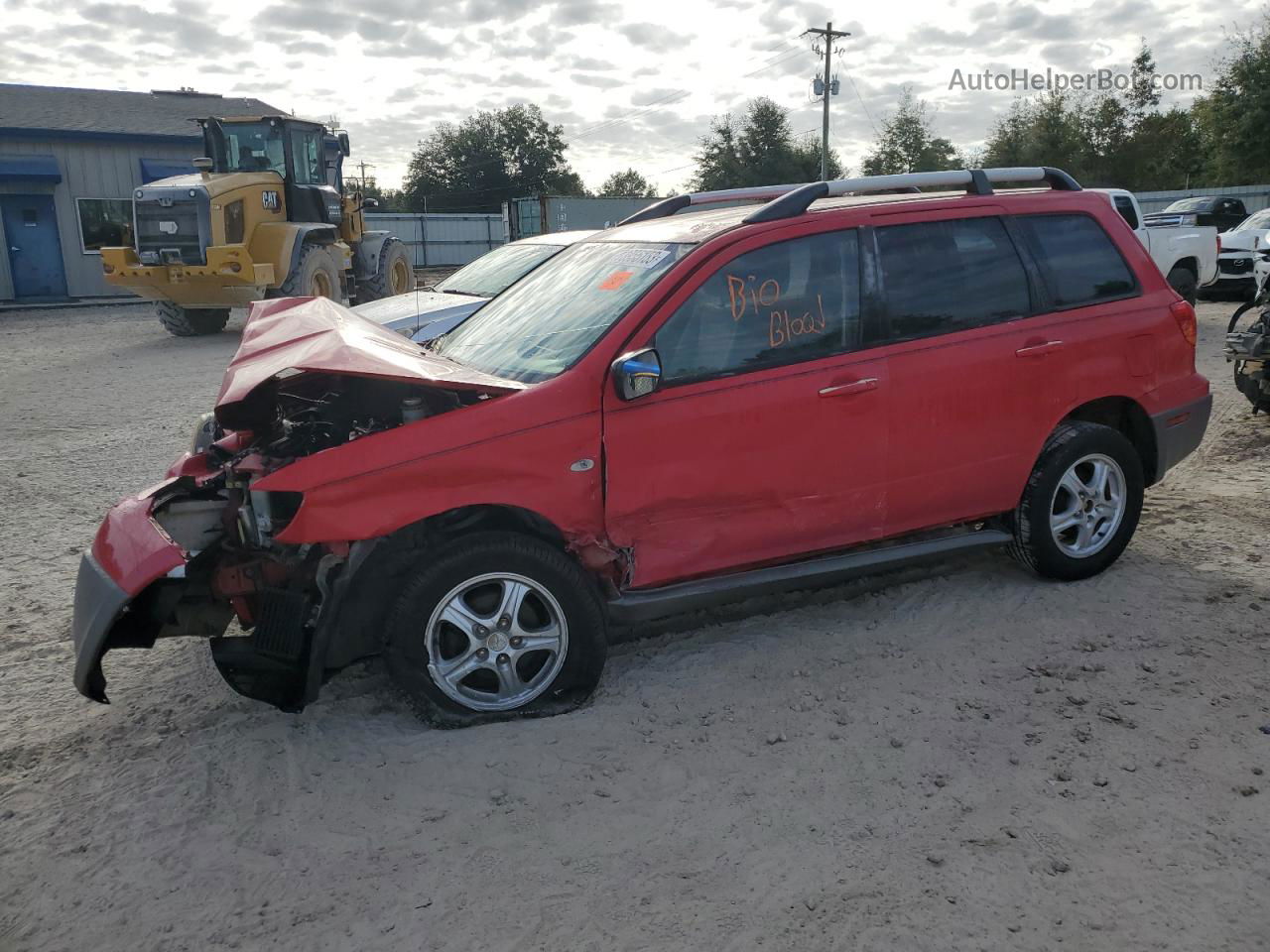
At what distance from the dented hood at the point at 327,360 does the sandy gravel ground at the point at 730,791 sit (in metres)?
1.26

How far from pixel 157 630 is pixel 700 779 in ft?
6.58

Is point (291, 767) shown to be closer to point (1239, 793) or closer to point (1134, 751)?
point (1134, 751)

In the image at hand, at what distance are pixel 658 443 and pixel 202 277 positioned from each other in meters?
13.2

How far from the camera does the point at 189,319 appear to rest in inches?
664

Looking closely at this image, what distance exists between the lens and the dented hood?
3.55m

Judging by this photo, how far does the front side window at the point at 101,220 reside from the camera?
85.3 ft

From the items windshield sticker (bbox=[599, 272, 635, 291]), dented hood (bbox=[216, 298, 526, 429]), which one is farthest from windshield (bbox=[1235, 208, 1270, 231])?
dented hood (bbox=[216, 298, 526, 429])

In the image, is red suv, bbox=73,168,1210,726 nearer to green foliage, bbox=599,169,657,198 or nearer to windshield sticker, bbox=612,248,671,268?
windshield sticker, bbox=612,248,671,268

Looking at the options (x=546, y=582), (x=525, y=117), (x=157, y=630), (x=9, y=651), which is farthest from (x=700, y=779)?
(x=525, y=117)

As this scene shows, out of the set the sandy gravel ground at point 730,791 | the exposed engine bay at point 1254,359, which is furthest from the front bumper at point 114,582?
the exposed engine bay at point 1254,359

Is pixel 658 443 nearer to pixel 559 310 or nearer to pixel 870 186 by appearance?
pixel 559 310

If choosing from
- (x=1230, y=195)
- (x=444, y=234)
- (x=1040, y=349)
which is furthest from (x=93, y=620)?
(x=444, y=234)

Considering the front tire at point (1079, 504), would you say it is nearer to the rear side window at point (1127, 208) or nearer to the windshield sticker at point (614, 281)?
Result: the windshield sticker at point (614, 281)

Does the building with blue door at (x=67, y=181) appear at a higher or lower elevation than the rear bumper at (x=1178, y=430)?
higher
